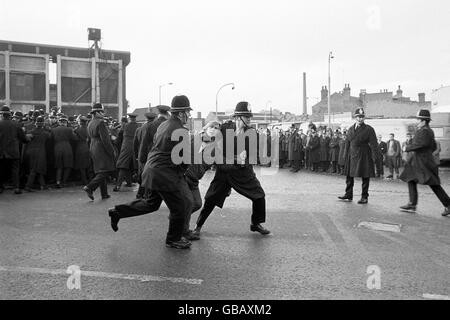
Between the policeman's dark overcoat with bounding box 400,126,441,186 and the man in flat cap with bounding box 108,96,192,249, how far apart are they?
4947 millimetres

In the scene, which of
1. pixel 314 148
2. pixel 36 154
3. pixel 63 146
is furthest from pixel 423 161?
pixel 314 148

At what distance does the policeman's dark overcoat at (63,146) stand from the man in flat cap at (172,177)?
21.8ft

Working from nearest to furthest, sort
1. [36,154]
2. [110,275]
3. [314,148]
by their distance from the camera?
[110,275] < [36,154] < [314,148]

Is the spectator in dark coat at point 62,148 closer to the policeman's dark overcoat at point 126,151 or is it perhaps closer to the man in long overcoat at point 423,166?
the policeman's dark overcoat at point 126,151

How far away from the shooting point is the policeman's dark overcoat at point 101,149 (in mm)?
9539

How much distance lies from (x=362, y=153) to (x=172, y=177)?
556 cm

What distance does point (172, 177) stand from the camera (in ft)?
18.0

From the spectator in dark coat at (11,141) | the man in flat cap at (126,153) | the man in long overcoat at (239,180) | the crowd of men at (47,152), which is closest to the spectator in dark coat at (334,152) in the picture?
the crowd of men at (47,152)

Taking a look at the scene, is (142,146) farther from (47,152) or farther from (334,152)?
(334,152)

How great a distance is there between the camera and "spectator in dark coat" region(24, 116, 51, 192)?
11.0 metres

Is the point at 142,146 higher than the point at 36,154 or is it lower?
higher

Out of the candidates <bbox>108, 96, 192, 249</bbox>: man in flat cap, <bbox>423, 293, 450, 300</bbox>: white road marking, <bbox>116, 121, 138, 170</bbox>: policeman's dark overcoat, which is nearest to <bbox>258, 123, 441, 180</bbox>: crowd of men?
<bbox>116, 121, 138, 170</bbox>: policeman's dark overcoat
